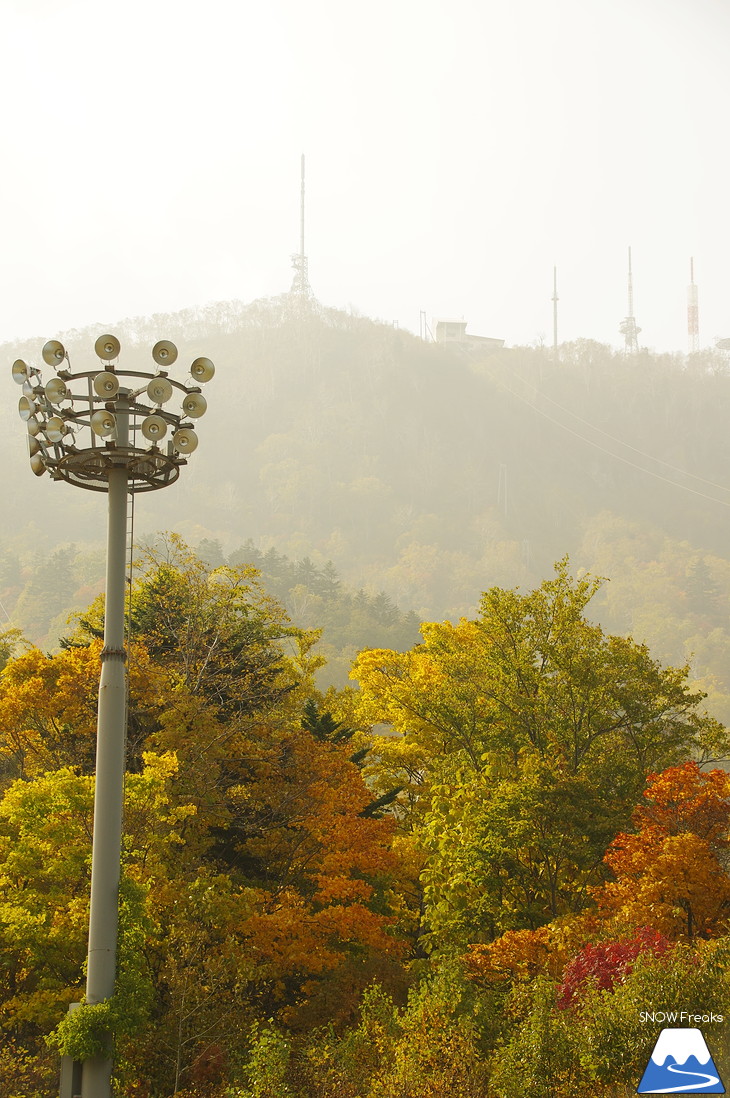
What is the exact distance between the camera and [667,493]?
18412 centimetres

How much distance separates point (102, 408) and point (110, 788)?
4321 millimetres

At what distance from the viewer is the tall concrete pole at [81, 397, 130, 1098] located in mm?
10242

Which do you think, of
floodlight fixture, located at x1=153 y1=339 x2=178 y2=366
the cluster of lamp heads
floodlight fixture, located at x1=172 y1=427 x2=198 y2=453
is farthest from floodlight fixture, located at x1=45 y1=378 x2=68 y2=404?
floodlight fixture, located at x1=172 y1=427 x2=198 y2=453

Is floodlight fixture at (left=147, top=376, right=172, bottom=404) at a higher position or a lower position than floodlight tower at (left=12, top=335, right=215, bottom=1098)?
higher

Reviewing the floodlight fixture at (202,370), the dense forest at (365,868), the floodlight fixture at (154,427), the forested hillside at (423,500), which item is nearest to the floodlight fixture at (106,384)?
the floodlight fixture at (154,427)

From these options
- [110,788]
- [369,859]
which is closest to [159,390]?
[110,788]

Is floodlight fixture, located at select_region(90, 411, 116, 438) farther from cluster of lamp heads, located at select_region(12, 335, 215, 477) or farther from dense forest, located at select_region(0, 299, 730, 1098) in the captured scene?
dense forest, located at select_region(0, 299, 730, 1098)

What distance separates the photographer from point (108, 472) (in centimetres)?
1118

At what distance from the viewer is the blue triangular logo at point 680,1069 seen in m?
10.1

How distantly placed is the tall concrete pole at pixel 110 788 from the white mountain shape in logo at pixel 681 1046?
5860 millimetres

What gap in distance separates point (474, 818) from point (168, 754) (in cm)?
763

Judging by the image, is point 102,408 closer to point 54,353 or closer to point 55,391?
point 55,391

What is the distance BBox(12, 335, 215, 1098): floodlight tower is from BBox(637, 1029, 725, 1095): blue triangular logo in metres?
5.75

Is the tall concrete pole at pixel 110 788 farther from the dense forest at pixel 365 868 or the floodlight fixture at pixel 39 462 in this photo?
the floodlight fixture at pixel 39 462
